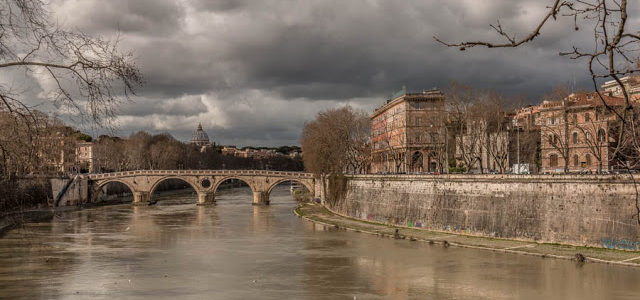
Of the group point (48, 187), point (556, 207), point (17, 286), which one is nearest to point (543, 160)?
point (556, 207)

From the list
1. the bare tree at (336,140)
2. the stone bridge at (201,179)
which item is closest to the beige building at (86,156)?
the stone bridge at (201,179)

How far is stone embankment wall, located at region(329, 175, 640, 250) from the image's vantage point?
3362 centimetres

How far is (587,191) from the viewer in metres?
35.6

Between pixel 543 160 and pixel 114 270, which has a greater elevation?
pixel 543 160

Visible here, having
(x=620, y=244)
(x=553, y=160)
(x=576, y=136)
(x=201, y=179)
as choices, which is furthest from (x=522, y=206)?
(x=201, y=179)

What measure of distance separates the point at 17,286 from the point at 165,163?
319 feet

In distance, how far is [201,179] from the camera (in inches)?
3497

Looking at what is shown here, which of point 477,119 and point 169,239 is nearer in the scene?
point 169,239

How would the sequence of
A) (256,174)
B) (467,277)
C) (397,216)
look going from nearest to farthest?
(467,277) < (397,216) < (256,174)

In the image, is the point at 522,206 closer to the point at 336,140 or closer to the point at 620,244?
the point at 620,244

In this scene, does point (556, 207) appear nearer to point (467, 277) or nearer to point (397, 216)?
point (467, 277)

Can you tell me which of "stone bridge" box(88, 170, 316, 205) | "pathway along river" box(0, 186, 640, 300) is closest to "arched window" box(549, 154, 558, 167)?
"pathway along river" box(0, 186, 640, 300)

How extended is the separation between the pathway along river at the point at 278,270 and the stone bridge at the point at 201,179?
35532mm

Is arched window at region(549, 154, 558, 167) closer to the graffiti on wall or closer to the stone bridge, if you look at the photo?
the graffiti on wall
